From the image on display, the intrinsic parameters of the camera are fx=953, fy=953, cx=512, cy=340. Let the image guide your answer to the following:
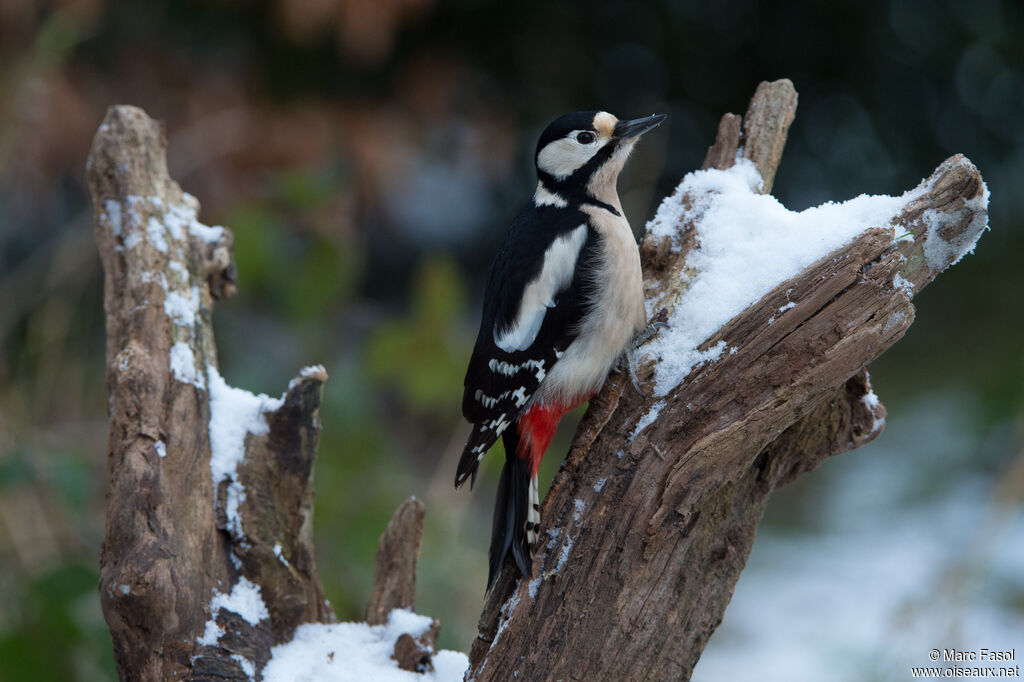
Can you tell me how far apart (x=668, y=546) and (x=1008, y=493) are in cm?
147

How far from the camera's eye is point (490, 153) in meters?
5.14

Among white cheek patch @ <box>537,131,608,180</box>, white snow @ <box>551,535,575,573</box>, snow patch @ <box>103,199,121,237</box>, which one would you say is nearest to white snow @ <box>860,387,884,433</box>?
white snow @ <box>551,535,575,573</box>

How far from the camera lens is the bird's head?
2.17m

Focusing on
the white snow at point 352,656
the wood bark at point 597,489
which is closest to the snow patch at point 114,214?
the wood bark at point 597,489

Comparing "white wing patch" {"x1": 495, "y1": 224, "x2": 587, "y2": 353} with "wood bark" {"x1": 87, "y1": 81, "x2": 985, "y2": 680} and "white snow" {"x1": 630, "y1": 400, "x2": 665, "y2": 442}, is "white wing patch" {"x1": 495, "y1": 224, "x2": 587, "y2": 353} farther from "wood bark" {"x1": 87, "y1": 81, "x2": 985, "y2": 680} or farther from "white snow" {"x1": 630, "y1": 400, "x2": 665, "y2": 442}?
"white snow" {"x1": 630, "y1": 400, "x2": 665, "y2": 442}

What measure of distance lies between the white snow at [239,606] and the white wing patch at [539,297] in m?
0.68

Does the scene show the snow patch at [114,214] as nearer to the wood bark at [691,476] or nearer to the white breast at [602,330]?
the white breast at [602,330]

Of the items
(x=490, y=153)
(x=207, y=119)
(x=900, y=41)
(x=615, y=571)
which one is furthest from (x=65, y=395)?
(x=900, y=41)

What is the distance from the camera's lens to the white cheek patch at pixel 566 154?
218 cm

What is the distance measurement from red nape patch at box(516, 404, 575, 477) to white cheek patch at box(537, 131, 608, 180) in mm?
593

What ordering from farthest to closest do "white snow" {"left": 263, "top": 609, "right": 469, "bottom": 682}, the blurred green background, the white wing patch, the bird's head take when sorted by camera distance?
the blurred green background → the bird's head → the white wing patch → "white snow" {"left": 263, "top": 609, "right": 469, "bottom": 682}

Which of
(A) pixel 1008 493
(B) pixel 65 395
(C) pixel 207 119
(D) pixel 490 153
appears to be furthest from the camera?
(D) pixel 490 153

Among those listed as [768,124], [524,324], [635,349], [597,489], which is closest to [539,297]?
[524,324]

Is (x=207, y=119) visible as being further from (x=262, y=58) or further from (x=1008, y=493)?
(x=1008, y=493)
